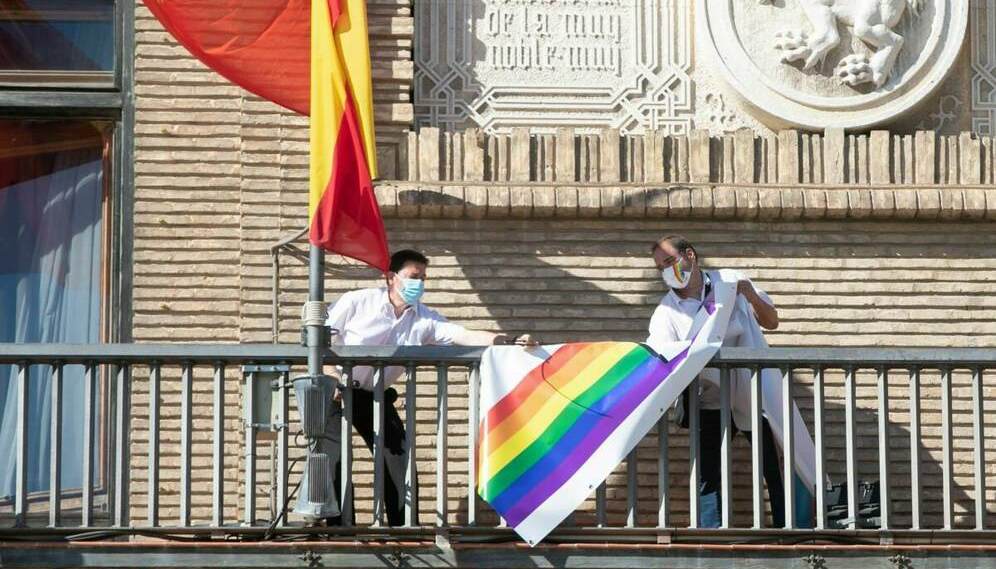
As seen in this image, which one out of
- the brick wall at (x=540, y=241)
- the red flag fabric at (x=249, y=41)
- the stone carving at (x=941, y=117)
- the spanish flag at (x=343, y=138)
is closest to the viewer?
the spanish flag at (x=343, y=138)

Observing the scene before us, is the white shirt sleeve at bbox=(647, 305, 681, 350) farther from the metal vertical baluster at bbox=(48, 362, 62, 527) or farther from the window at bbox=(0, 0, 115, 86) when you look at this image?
the window at bbox=(0, 0, 115, 86)

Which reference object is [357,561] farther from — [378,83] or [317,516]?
[378,83]

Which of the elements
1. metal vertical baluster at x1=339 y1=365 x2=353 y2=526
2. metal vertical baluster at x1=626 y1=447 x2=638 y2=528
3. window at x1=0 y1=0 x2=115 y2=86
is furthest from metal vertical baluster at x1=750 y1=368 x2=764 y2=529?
window at x1=0 y1=0 x2=115 y2=86

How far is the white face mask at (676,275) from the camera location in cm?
1043

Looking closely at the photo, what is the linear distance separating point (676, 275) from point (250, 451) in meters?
2.18

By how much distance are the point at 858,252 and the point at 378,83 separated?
263cm

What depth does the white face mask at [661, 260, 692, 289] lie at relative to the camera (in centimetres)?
1043

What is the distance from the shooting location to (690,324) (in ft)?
34.1

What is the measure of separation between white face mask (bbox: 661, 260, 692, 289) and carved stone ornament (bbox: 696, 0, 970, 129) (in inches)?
61.0

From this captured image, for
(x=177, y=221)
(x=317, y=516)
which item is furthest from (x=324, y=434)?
(x=177, y=221)

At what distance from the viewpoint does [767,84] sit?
11.7m

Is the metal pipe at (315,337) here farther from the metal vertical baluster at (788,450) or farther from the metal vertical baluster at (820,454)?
the metal vertical baluster at (820,454)

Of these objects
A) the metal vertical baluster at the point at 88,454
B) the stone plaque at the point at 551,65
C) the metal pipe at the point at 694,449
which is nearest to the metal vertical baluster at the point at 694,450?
the metal pipe at the point at 694,449

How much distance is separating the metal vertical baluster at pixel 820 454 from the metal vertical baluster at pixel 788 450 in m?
0.11
